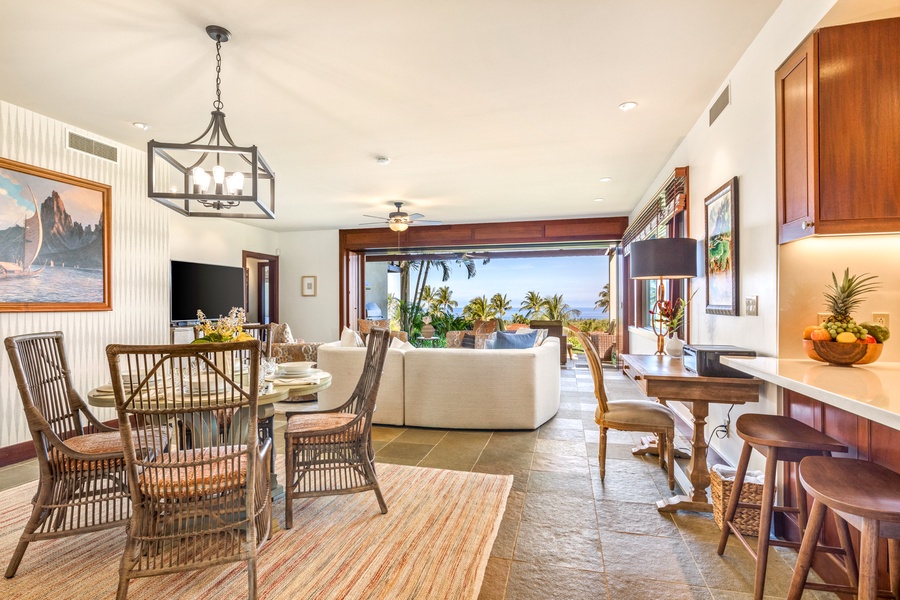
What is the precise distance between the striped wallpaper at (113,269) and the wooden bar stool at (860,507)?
4770 millimetres

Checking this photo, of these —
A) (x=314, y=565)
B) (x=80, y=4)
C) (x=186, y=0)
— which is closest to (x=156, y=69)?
(x=80, y=4)

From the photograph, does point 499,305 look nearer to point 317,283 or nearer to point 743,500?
point 317,283

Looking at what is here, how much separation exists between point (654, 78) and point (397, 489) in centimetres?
313

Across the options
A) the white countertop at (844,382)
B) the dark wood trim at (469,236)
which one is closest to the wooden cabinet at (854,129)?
the white countertop at (844,382)

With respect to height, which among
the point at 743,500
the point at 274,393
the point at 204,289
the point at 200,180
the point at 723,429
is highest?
the point at 200,180

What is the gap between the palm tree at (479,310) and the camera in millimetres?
11508

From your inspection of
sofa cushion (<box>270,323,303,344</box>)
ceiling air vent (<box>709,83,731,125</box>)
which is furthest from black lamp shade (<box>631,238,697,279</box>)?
sofa cushion (<box>270,323,303,344</box>)

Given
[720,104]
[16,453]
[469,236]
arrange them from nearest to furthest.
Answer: [720,104] < [16,453] < [469,236]

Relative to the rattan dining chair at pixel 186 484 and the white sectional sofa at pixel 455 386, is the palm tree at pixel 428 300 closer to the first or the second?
the white sectional sofa at pixel 455 386

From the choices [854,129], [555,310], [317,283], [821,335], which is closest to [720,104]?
[854,129]

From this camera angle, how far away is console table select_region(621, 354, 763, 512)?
2.42 meters

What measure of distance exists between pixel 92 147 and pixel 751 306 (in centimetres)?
519

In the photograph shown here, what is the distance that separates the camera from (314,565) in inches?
79.7

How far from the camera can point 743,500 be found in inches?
90.4
